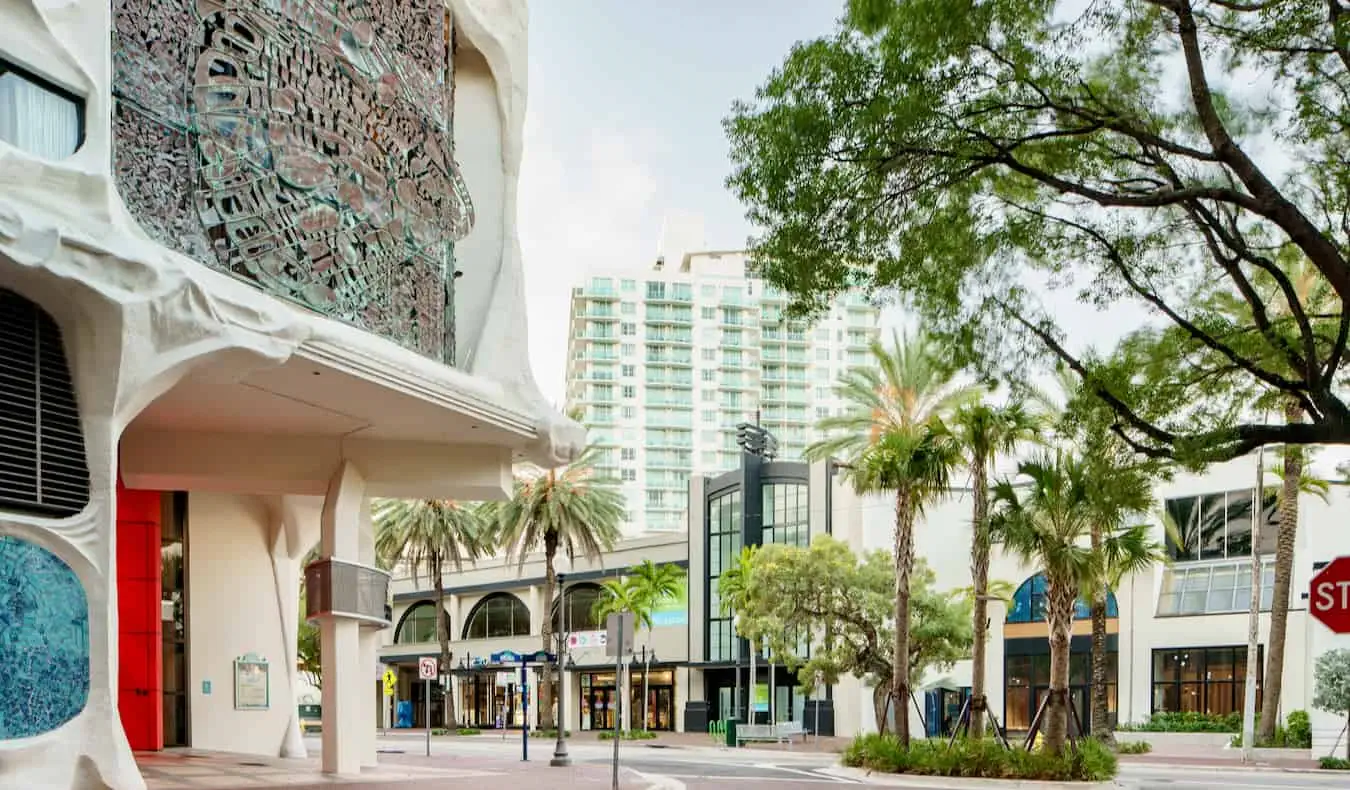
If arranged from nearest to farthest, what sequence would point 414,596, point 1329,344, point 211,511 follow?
point 1329,344 → point 211,511 → point 414,596

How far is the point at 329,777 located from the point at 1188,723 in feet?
117

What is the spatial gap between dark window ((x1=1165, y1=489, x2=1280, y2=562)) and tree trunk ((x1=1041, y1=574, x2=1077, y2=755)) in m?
26.6

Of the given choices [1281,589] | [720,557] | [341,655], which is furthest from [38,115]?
[720,557]

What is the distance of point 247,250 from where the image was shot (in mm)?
19203

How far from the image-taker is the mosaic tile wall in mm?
18109

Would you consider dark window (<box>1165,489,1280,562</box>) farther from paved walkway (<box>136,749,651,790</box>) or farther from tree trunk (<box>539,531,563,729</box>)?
paved walkway (<box>136,749,651,790</box>)

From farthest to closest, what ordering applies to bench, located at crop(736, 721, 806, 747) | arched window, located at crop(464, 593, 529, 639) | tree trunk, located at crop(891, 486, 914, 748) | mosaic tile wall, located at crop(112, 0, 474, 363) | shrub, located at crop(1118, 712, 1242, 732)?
arched window, located at crop(464, 593, 529, 639) → bench, located at crop(736, 721, 806, 747) → shrub, located at crop(1118, 712, 1242, 732) → tree trunk, located at crop(891, 486, 914, 748) → mosaic tile wall, located at crop(112, 0, 474, 363)

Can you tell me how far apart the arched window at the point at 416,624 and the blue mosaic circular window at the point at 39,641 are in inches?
2807

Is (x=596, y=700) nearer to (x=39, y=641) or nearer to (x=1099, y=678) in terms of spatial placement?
(x=1099, y=678)

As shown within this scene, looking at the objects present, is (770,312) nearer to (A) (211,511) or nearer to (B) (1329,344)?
(A) (211,511)

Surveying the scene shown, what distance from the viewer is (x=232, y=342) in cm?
1742

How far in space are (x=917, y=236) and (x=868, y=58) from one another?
6.70ft


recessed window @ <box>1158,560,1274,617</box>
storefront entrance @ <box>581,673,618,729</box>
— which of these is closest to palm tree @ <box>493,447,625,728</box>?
storefront entrance @ <box>581,673,618,729</box>

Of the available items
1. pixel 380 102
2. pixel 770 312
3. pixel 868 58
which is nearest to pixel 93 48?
pixel 380 102
